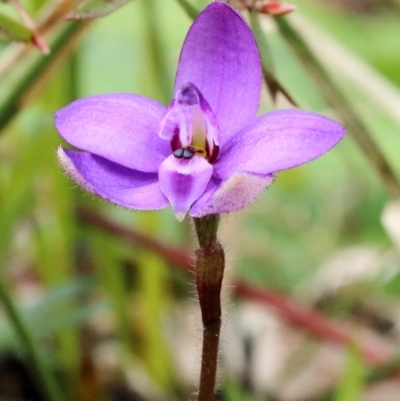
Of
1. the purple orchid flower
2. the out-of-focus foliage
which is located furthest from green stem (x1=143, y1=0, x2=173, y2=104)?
the purple orchid flower

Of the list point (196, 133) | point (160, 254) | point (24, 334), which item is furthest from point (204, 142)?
point (160, 254)

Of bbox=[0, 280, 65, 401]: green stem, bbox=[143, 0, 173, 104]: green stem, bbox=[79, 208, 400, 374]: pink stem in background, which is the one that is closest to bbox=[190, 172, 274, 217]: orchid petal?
bbox=[0, 280, 65, 401]: green stem

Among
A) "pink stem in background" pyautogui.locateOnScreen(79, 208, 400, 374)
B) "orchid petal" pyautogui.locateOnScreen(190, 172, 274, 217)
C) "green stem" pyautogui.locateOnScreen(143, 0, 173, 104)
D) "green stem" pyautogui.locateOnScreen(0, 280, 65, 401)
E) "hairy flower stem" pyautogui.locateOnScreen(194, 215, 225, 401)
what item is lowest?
"pink stem in background" pyautogui.locateOnScreen(79, 208, 400, 374)

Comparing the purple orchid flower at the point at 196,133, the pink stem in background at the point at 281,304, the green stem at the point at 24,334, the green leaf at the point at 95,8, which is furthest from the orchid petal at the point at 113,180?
the pink stem in background at the point at 281,304

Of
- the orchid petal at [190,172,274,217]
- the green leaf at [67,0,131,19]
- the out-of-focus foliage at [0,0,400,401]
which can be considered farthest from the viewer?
the out-of-focus foliage at [0,0,400,401]

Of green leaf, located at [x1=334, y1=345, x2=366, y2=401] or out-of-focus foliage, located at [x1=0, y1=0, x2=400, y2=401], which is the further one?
out-of-focus foliage, located at [x1=0, y1=0, x2=400, y2=401]

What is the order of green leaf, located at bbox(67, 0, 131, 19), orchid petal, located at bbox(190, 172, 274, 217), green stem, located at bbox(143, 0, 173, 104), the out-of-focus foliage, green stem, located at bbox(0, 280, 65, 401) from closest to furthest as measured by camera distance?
1. orchid petal, located at bbox(190, 172, 274, 217)
2. green leaf, located at bbox(67, 0, 131, 19)
3. green stem, located at bbox(0, 280, 65, 401)
4. the out-of-focus foliage
5. green stem, located at bbox(143, 0, 173, 104)

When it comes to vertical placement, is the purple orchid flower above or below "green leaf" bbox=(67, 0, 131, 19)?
below

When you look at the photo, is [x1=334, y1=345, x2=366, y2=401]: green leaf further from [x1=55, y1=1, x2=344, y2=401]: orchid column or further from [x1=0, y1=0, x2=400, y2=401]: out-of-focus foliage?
[x1=55, y1=1, x2=344, y2=401]: orchid column

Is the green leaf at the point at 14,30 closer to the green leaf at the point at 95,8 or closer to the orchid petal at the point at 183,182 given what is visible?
the green leaf at the point at 95,8
